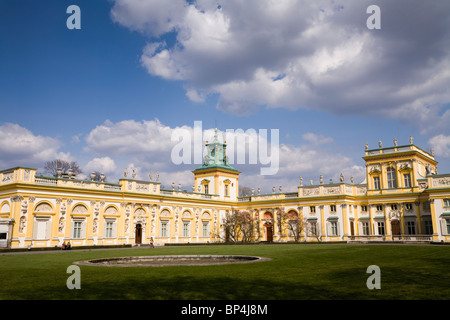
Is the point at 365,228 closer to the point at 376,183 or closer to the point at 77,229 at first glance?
the point at 376,183

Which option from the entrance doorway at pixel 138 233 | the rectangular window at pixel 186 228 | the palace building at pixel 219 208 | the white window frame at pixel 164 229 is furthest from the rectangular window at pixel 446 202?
the entrance doorway at pixel 138 233

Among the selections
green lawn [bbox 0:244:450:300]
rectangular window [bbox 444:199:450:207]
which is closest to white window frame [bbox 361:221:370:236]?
rectangular window [bbox 444:199:450:207]

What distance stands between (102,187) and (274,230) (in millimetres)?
28798

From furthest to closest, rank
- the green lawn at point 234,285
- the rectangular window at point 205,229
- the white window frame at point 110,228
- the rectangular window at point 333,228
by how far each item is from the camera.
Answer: the rectangular window at point 205,229 → the rectangular window at point 333,228 → the white window frame at point 110,228 → the green lawn at point 234,285

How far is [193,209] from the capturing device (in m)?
59.5

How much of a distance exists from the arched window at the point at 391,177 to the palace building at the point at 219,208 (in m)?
0.14

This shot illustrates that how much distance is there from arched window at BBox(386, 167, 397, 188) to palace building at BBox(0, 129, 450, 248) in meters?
0.14

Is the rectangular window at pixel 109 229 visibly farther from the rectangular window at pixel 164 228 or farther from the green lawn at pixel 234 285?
the green lawn at pixel 234 285

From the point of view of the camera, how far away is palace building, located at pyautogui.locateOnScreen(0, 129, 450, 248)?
41.0 metres

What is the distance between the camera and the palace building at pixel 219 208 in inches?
1615

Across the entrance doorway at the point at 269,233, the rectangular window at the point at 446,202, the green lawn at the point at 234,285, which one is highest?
the rectangular window at the point at 446,202
